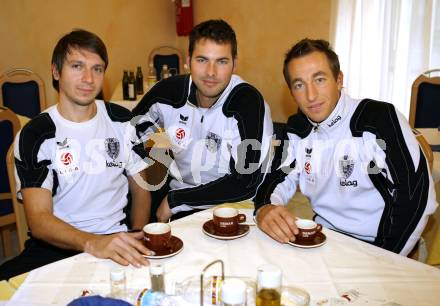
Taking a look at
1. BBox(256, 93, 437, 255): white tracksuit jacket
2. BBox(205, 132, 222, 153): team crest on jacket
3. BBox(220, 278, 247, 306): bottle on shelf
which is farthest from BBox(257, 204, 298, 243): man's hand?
BBox(205, 132, 222, 153): team crest on jacket

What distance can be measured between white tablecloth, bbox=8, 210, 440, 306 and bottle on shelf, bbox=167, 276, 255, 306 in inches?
1.6

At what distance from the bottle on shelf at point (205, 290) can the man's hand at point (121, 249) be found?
0.15 m

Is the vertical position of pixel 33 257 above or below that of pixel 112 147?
below

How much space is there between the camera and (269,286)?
925mm

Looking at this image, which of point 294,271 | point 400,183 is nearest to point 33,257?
point 294,271

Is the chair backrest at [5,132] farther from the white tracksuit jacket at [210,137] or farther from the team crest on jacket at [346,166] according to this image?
the team crest on jacket at [346,166]

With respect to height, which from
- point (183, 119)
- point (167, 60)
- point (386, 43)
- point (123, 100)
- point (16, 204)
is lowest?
point (16, 204)

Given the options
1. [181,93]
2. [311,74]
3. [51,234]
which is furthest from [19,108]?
[311,74]

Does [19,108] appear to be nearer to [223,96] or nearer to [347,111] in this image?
[223,96]

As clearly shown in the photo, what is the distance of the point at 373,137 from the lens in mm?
1574

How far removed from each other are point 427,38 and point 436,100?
55 cm

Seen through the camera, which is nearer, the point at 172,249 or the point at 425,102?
the point at 172,249

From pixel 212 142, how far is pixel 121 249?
94 cm

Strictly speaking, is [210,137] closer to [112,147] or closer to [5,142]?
[112,147]
